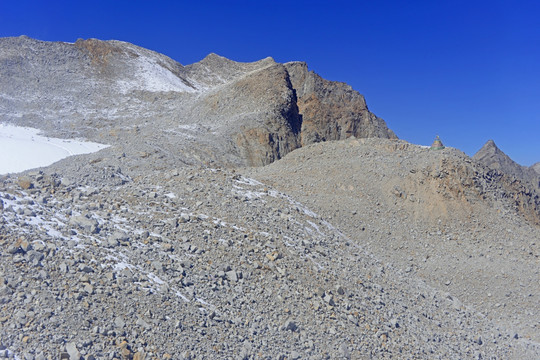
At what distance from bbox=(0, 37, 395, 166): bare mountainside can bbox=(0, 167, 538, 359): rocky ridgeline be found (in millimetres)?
11130

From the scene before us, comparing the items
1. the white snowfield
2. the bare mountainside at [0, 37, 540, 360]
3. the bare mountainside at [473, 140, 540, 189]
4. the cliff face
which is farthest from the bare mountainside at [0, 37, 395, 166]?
the bare mountainside at [473, 140, 540, 189]

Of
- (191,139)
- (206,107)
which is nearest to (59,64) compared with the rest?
(206,107)

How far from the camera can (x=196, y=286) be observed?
7.84 metres

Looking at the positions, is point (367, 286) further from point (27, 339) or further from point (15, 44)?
point (15, 44)

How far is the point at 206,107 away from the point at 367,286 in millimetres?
26323

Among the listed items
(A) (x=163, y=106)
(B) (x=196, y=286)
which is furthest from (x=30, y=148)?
(B) (x=196, y=286)

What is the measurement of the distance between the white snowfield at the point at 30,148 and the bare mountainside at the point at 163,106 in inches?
72.0

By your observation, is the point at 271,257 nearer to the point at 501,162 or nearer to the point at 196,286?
the point at 196,286

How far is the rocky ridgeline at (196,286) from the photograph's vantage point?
6.16m

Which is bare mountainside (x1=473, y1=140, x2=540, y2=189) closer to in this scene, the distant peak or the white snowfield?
the distant peak

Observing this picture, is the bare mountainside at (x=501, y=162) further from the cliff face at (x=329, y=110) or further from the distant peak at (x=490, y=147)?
the cliff face at (x=329, y=110)

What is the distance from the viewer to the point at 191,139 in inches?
1110

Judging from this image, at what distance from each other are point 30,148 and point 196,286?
68.9 ft

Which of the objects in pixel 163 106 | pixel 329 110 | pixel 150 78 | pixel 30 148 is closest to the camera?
pixel 30 148
